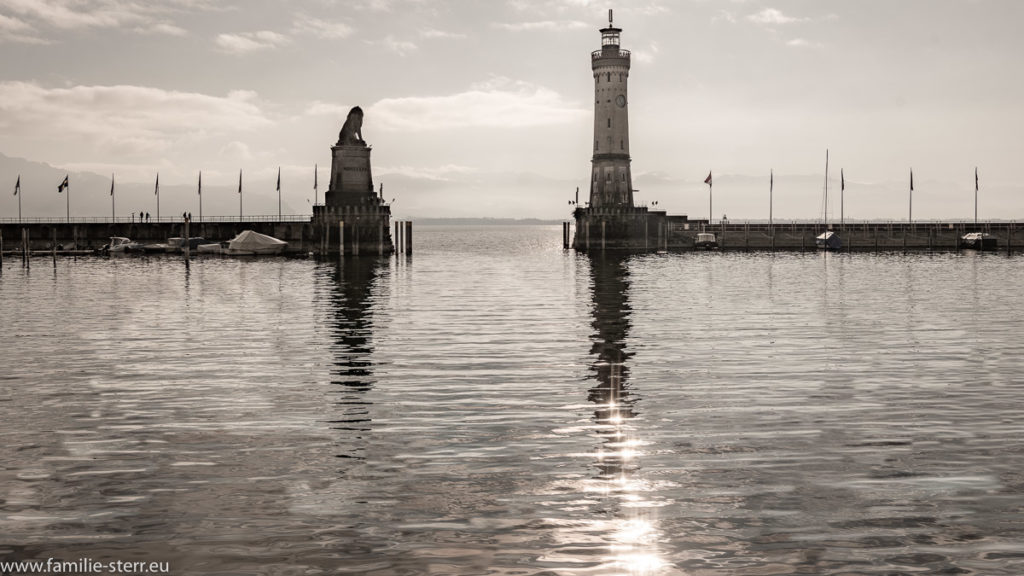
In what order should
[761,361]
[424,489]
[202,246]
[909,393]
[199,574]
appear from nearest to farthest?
[199,574] → [424,489] → [909,393] → [761,361] → [202,246]

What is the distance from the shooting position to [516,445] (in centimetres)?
1642

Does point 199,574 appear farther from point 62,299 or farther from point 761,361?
point 62,299

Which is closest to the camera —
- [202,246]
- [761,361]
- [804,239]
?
[761,361]

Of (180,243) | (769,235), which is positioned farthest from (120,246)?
(769,235)

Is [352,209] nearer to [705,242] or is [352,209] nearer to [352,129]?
[352,129]

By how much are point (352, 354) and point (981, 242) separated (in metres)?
125

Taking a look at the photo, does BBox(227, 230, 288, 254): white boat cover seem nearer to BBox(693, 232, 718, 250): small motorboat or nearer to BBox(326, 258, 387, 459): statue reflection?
BBox(326, 258, 387, 459): statue reflection

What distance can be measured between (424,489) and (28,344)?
75.5 feet

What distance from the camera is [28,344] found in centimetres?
3133

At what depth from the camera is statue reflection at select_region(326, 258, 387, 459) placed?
729 inches

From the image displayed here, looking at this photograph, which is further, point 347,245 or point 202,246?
point 202,246

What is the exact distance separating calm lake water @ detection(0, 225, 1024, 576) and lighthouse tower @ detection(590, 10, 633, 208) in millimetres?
84506

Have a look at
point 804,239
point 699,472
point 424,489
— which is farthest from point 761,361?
point 804,239

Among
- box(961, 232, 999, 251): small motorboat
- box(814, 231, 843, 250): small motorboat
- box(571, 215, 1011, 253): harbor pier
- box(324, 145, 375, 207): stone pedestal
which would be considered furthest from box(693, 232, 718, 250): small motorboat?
box(324, 145, 375, 207): stone pedestal
